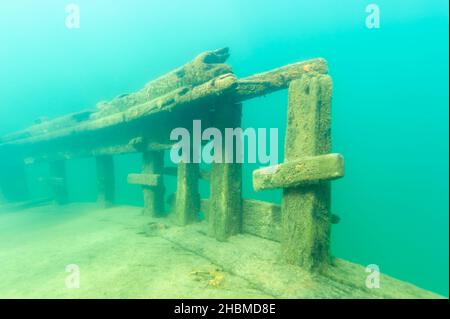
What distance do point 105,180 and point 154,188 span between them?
10.1ft

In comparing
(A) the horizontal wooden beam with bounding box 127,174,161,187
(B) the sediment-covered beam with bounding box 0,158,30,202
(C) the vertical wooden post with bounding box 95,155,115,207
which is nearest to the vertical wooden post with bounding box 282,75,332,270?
(A) the horizontal wooden beam with bounding box 127,174,161,187

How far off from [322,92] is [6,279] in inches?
185

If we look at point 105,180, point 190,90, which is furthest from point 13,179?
point 190,90

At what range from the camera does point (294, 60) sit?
348ft

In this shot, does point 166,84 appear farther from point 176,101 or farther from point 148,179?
point 148,179

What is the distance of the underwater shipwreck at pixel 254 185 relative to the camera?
9.29 feet

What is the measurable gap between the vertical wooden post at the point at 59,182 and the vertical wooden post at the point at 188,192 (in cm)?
720

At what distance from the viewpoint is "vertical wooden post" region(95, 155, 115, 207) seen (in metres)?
8.27

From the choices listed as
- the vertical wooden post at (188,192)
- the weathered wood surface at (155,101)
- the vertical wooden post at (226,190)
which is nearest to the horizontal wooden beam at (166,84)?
the weathered wood surface at (155,101)

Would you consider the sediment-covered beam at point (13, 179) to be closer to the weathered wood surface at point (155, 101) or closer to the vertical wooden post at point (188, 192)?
the weathered wood surface at point (155, 101)

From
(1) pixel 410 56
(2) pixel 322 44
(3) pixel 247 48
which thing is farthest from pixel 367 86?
(3) pixel 247 48

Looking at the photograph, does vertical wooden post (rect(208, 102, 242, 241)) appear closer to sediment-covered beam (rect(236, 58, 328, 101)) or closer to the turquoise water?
sediment-covered beam (rect(236, 58, 328, 101))

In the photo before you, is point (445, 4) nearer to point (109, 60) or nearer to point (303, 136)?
point (303, 136)
